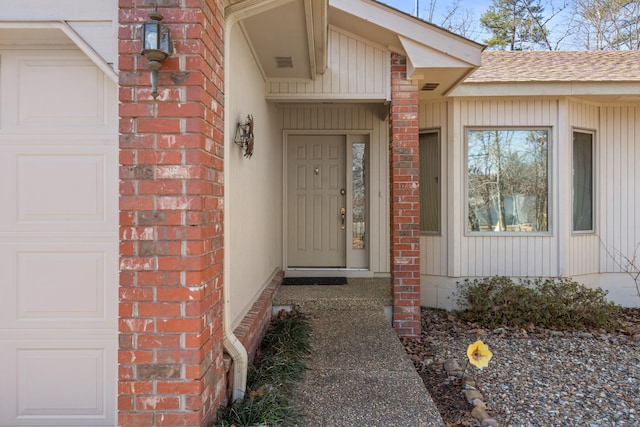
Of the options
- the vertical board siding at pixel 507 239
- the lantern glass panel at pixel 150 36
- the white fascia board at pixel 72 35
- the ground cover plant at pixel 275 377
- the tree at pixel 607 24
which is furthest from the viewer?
the tree at pixel 607 24

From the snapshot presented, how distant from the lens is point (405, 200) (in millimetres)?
4344

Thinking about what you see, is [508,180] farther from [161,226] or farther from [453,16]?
[453,16]

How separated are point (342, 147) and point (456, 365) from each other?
351cm

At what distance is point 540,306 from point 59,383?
16.0 ft

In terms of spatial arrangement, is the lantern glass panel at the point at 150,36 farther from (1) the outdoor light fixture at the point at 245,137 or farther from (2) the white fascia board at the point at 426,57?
(2) the white fascia board at the point at 426,57

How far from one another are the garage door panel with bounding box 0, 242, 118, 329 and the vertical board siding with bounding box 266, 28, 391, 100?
9.98ft

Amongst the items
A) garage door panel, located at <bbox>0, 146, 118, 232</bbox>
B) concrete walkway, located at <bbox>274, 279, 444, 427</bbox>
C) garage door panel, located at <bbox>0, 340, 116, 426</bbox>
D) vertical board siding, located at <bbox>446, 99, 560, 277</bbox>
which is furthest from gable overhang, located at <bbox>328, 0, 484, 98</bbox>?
garage door panel, located at <bbox>0, 340, 116, 426</bbox>

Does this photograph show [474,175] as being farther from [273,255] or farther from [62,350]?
[62,350]

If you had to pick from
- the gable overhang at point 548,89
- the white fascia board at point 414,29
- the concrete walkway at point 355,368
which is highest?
the white fascia board at point 414,29

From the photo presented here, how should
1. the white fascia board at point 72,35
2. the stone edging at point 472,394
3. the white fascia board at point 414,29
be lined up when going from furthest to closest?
the white fascia board at point 414,29
the stone edging at point 472,394
the white fascia board at point 72,35

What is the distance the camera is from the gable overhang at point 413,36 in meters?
3.99

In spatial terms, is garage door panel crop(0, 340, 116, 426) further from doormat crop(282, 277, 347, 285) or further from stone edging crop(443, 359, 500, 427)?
doormat crop(282, 277, 347, 285)

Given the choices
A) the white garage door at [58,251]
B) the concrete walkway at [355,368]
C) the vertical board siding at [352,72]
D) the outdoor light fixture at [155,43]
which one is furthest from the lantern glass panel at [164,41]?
the vertical board siding at [352,72]

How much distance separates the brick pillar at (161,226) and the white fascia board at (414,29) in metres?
2.47
